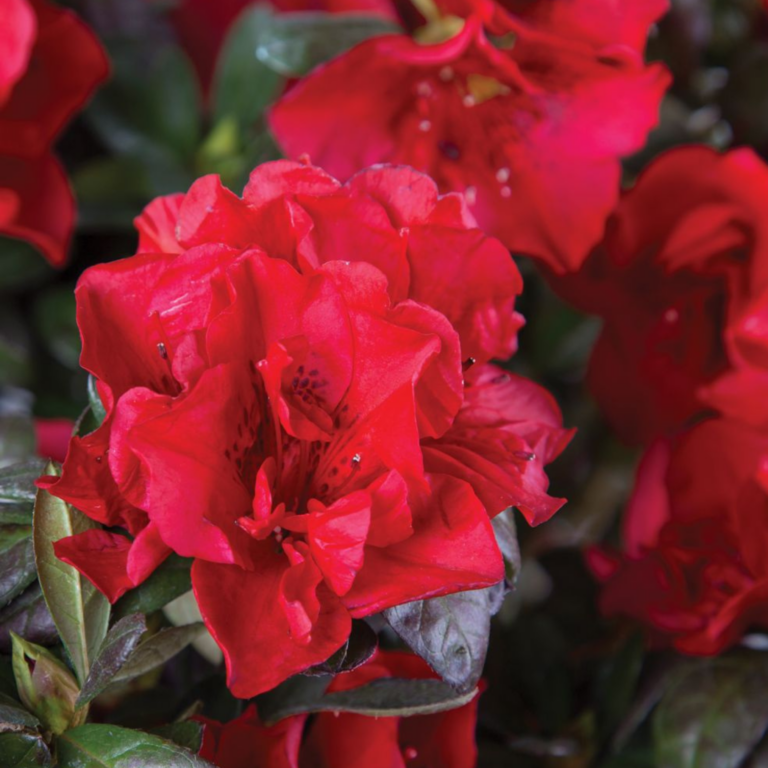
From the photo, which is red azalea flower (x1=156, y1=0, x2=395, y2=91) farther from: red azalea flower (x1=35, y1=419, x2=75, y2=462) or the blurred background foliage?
red azalea flower (x1=35, y1=419, x2=75, y2=462)

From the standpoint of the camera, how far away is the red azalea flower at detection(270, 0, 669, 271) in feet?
1.91

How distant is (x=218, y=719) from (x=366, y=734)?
0.09 meters

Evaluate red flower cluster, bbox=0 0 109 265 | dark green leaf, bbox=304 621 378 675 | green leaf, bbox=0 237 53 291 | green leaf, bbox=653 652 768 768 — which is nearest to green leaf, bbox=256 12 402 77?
red flower cluster, bbox=0 0 109 265

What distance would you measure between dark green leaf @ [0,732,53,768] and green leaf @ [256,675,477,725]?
12 centimetres

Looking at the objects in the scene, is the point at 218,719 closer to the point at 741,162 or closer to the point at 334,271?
the point at 334,271

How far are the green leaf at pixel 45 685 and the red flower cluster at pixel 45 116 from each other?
1.00 feet

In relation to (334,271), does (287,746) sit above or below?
below

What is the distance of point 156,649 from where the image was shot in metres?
0.46

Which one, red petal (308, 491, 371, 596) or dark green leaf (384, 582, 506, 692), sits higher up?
red petal (308, 491, 371, 596)

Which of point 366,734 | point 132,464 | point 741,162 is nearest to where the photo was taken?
point 132,464

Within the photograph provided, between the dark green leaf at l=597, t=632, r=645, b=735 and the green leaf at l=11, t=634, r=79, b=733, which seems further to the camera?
the dark green leaf at l=597, t=632, r=645, b=735

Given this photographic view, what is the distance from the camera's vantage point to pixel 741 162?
613 mm

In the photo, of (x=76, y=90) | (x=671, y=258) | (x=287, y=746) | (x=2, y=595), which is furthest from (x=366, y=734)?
(x=76, y=90)

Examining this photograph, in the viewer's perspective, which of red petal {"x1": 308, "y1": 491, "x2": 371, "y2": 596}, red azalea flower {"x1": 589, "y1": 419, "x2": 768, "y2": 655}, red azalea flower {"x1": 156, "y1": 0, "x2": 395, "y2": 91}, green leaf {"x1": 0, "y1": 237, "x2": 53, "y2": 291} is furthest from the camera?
red azalea flower {"x1": 156, "y1": 0, "x2": 395, "y2": 91}
